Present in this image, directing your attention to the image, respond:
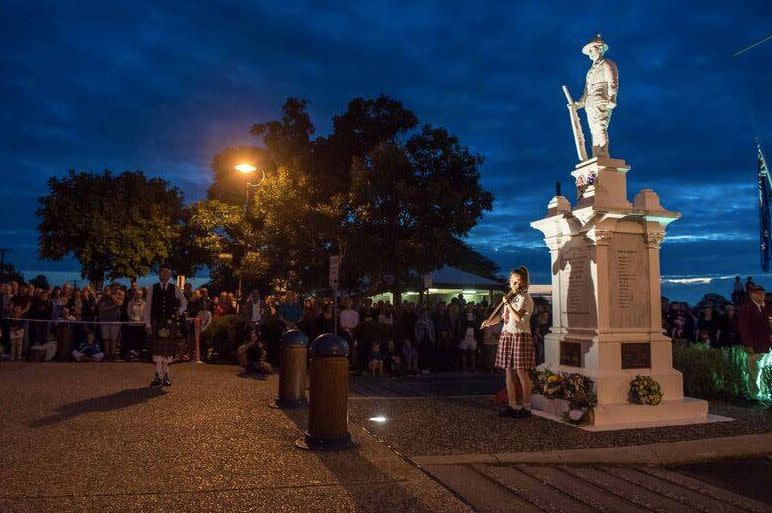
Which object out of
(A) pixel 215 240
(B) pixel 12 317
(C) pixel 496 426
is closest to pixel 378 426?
(C) pixel 496 426

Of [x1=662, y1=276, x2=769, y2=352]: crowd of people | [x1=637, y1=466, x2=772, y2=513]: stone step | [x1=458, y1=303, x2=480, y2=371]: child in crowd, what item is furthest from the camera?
[x1=458, y1=303, x2=480, y2=371]: child in crowd

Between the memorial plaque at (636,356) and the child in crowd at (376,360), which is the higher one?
the memorial plaque at (636,356)

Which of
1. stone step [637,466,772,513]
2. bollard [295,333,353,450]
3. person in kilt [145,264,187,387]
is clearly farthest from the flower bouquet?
person in kilt [145,264,187,387]

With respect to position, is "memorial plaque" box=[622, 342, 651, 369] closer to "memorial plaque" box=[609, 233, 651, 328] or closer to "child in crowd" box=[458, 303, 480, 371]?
"memorial plaque" box=[609, 233, 651, 328]

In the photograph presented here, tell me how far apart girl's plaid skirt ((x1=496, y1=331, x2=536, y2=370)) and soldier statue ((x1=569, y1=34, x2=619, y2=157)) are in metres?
2.93

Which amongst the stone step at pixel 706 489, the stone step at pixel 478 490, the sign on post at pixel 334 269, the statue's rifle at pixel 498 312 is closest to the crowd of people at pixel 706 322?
the statue's rifle at pixel 498 312

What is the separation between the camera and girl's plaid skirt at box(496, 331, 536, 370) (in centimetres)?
866

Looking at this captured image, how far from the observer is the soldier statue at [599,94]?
31.3 feet

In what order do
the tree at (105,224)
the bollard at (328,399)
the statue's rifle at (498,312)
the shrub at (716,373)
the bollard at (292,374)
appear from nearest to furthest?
1. the bollard at (328,399)
2. the statue's rifle at (498,312)
3. the bollard at (292,374)
4. the shrub at (716,373)
5. the tree at (105,224)

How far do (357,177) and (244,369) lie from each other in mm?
9091

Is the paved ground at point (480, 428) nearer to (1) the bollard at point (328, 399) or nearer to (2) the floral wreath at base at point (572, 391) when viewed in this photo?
(2) the floral wreath at base at point (572, 391)

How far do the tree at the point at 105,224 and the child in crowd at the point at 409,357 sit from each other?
2434 centimetres

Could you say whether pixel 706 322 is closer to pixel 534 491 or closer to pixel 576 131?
pixel 576 131

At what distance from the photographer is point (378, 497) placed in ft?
16.7
